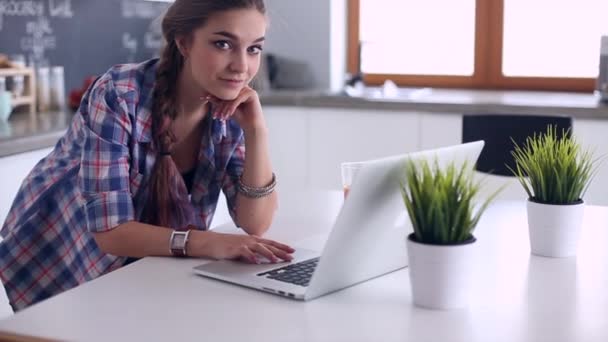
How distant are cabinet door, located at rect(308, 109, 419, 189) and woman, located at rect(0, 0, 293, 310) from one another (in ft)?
5.52

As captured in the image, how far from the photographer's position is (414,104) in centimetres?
337

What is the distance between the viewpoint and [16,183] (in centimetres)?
256

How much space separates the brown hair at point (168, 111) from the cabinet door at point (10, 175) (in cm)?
97

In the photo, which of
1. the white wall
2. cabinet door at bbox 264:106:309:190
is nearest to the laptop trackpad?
cabinet door at bbox 264:106:309:190

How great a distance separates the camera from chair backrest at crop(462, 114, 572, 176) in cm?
248

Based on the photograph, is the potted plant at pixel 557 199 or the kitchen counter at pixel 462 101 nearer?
the potted plant at pixel 557 199

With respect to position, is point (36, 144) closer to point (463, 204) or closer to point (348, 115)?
point (348, 115)

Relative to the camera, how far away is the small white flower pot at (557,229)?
148 cm

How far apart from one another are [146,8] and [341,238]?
2880 mm

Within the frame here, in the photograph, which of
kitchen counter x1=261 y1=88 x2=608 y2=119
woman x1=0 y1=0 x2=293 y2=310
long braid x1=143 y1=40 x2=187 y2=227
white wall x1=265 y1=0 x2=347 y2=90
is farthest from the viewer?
white wall x1=265 y1=0 x2=347 y2=90

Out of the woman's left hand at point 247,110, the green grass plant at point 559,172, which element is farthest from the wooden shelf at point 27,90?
the green grass plant at point 559,172

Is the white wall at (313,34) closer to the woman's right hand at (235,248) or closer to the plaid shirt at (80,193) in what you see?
the plaid shirt at (80,193)

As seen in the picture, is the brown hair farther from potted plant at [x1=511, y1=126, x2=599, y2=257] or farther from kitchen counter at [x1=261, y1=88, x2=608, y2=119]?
kitchen counter at [x1=261, y1=88, x2=608, y2=119]

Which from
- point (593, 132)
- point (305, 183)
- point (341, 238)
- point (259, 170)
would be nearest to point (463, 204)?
point (341, 238)
